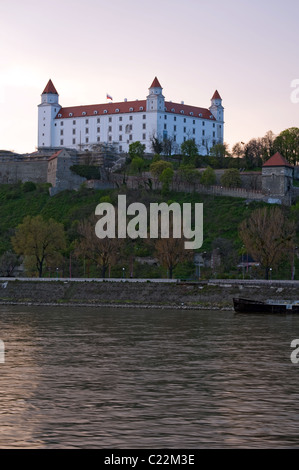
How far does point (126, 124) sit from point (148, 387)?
409ft

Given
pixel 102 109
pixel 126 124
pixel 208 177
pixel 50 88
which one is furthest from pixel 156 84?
pixel 208 177

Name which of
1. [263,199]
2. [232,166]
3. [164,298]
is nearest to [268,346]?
[164,298]

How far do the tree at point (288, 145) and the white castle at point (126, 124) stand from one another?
1997 cm

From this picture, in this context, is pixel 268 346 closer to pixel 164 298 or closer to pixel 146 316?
pixel 146 316

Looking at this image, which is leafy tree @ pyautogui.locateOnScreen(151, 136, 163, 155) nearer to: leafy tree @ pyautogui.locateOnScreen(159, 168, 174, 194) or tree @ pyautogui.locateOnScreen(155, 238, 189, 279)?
leafy tree @ pyautogui.locateOnScreen(159, 168, 174, 194)

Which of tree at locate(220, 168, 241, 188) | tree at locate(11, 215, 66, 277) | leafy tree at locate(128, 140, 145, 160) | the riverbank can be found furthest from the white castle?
the riverbank

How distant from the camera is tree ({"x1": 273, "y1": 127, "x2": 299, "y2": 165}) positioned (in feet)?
431

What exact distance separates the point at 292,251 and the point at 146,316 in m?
27.9

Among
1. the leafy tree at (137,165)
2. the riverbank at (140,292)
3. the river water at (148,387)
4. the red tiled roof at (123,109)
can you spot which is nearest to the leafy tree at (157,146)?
the red tiled roof at (123,109)

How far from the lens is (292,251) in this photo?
265ft

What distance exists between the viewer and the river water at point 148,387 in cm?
2041

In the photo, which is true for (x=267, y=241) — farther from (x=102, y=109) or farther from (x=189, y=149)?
(x=102, y=109)

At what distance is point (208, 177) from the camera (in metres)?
117

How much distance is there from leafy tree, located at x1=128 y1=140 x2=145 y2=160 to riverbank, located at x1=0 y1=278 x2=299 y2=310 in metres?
59.4
